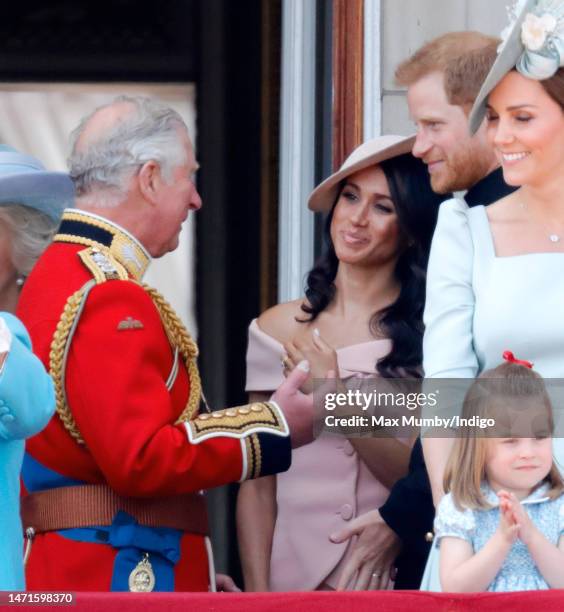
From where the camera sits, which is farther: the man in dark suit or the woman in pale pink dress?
the woman in pale pink dress

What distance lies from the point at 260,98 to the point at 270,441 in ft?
9.39

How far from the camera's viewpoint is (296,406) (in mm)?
4254

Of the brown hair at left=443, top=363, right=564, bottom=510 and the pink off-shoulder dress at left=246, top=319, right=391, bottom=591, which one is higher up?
the brown hair at left=443, top=363, right=564, bottom=510

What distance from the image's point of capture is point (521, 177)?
13.0 feet

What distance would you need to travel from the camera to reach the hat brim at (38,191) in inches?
175

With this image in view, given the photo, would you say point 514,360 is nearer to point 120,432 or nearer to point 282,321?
point 120,432

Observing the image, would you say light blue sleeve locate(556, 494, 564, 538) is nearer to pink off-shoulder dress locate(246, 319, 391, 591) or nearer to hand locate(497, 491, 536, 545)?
hand locate(497, 491, 536, 545)

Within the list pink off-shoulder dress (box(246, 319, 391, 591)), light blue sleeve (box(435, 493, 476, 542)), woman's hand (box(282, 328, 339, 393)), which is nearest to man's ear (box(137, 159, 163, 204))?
woman's hand (box(282, 328, 339, 393))

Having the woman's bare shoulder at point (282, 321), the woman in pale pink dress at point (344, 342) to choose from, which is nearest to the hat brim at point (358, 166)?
the woman in pale pink dress at point (344, 342)

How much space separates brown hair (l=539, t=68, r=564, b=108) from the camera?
3.93m

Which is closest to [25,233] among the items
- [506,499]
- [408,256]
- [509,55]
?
[408,256]

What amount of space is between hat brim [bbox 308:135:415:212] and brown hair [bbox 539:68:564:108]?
76 centimetres

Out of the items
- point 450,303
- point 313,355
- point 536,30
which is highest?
point 536,30

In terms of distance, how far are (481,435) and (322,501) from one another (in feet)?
3.09
